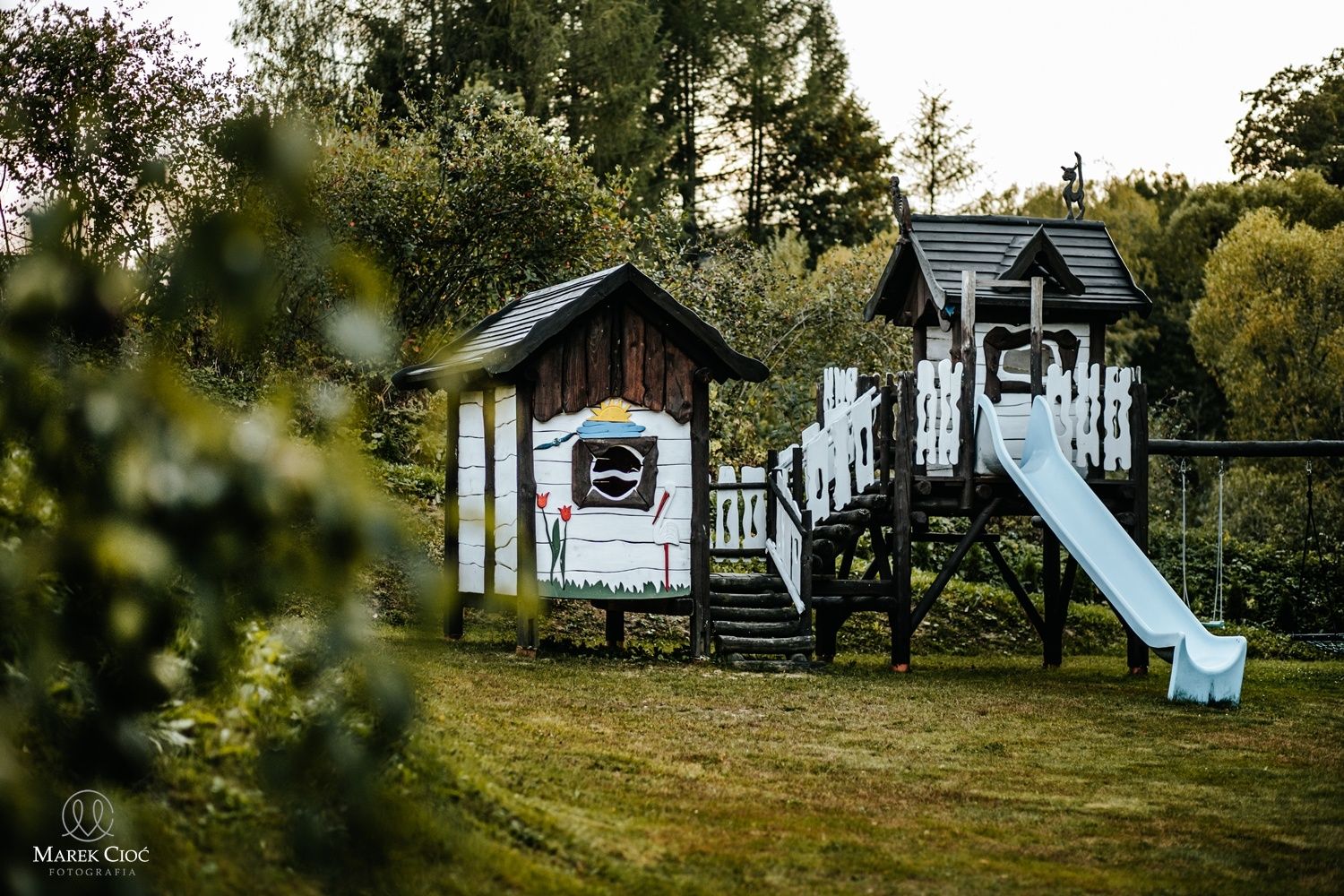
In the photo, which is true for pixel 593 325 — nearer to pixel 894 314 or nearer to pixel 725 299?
pixel 894 314

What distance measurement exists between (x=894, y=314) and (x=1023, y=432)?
6.69 ft

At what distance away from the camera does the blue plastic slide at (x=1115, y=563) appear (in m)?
10.9

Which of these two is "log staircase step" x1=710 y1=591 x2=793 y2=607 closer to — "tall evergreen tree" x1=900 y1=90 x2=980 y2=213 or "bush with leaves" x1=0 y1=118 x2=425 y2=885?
"bush with leaves" x1=0 y1=118 x2=425 y2=885

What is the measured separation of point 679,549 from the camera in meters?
12.3

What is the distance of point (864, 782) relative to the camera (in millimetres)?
7270

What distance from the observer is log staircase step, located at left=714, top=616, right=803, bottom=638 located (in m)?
12.6

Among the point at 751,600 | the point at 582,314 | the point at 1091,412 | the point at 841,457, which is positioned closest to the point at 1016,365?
the point at 1091,412

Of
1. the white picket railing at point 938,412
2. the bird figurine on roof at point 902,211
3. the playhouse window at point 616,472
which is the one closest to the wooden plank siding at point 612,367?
the playhouse window at point 616,472

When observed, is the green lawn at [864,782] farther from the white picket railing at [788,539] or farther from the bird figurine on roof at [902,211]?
the bird figurine on roof at [902,211]

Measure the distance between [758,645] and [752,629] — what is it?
0.72ft

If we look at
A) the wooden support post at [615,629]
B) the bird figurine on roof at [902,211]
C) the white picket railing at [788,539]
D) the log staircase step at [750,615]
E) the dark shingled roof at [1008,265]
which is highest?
the bird figurine on roof at [902,211]

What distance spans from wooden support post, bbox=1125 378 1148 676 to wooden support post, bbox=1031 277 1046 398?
0.86m

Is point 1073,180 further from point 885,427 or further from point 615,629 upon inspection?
point 615,629

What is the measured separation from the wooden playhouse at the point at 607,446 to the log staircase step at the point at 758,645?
0.18 m
